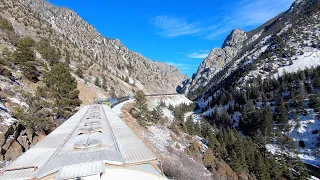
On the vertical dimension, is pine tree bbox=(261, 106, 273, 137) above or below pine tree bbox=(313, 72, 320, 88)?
below

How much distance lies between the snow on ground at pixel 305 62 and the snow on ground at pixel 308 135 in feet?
141

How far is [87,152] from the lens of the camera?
5809 millimetres

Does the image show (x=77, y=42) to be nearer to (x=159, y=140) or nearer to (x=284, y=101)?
(x=159, y=140)

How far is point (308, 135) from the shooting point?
56.2 m

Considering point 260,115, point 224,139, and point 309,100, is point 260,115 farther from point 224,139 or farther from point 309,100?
point 224,139

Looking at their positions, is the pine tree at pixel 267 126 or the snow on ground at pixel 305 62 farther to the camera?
the snow on ground at pixel 305 62

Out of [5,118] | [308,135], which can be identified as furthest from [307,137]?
[5,118]

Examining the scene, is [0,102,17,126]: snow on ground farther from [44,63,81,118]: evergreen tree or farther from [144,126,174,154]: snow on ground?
[144,126,174,154]: snow on ground

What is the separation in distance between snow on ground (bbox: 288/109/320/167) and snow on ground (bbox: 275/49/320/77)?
4301cm

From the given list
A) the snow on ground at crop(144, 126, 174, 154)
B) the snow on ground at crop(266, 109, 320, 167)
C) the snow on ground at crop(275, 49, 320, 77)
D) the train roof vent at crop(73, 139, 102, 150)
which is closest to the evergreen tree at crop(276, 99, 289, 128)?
the snow on ground at crop(266, 109, 320, 167)

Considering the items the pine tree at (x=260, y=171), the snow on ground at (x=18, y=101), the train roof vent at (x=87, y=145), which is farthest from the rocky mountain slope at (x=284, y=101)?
the snow on ground at (x=18, y=101)

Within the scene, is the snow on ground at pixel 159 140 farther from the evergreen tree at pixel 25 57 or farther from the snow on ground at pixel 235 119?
the snow on ground at pixel 235 119

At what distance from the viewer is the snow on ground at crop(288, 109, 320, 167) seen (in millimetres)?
49250

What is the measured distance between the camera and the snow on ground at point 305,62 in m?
96.5
